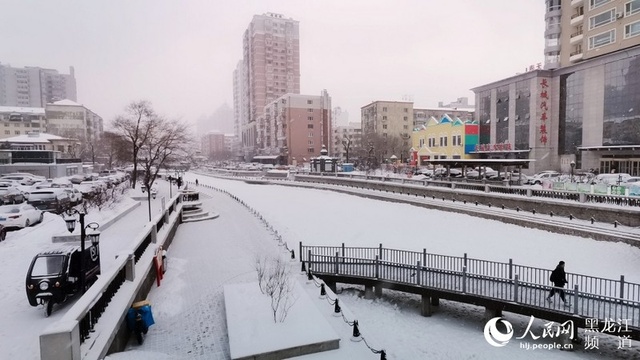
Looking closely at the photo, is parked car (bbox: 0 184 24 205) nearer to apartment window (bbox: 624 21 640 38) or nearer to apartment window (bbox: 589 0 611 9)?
apartment window (bbox: 624 21 640 38)

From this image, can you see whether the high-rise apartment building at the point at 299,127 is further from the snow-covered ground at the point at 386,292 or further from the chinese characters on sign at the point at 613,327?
the chinese characters on sign at the point at 613,327

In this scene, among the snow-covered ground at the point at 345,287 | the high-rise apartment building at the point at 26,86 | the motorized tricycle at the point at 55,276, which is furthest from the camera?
the high-rise apartment building at the point at 26,86

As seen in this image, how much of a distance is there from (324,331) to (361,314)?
506 centimetres

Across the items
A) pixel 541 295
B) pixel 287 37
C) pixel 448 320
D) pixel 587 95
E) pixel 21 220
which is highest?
pixel 287 37

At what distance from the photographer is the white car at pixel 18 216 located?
2030 cm

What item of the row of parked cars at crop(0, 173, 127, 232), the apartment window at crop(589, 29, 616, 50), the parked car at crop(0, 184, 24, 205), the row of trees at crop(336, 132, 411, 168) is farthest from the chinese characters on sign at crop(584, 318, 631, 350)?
the row of trees at crop(336, 132, 411, 168)

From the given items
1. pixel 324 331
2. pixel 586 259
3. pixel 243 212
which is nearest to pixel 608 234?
pixel 586 259

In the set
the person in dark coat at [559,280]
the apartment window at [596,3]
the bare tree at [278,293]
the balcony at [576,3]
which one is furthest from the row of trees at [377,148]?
the bare tree at [278,293]

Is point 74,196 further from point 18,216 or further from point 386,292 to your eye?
point 386,292

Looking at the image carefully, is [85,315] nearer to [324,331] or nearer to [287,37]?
[324,331]

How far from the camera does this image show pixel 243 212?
101ft

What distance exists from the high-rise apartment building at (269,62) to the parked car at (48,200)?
4058 inches

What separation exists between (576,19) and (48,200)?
2669 inches

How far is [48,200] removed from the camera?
1107 inches
